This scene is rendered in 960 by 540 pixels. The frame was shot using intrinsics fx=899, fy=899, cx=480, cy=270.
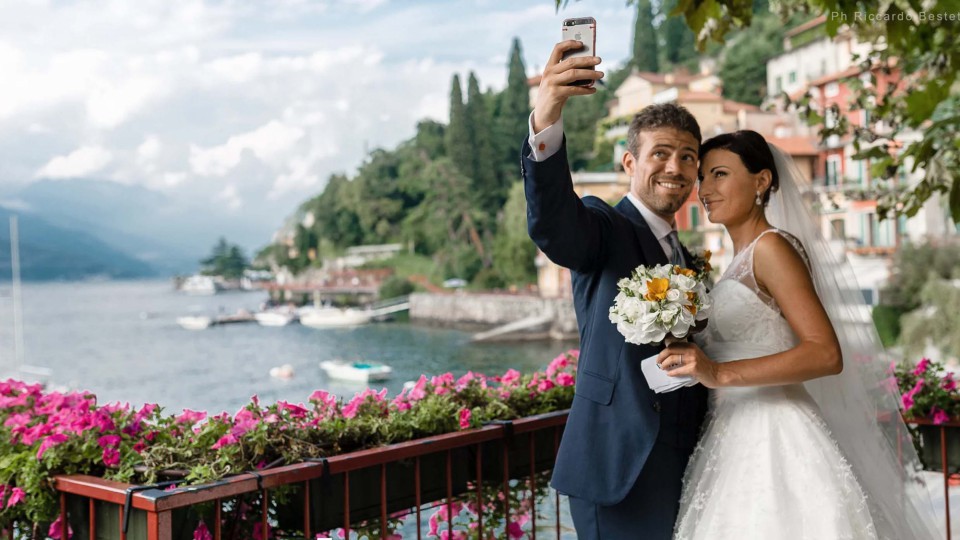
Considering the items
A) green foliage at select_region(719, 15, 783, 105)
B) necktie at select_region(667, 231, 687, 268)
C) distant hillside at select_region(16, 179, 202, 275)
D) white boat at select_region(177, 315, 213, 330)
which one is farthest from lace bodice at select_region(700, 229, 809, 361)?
distant hillside at select_region(16, 179, 202, 275)

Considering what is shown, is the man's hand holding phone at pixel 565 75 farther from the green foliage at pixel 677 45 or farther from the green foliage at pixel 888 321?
the green foliage at pixel 677 45

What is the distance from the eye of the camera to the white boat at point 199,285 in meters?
91.8

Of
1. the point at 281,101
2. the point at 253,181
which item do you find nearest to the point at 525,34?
the point at 281,101

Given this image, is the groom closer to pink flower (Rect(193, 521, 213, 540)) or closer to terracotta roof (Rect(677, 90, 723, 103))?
pink flower (Rect(193, 521, 213, 540))

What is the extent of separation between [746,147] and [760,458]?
0.72 metres

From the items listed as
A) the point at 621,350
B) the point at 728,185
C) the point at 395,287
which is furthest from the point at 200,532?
the point at 395,287

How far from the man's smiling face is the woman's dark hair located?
0.33 feet

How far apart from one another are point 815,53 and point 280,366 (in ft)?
110

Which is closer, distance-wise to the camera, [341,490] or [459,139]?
[341,490]

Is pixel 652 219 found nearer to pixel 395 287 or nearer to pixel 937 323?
pixel 937 323

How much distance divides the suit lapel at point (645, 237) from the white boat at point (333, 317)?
59253mm

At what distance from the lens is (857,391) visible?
2277 mm

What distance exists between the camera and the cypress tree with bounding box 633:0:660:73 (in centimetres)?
5841

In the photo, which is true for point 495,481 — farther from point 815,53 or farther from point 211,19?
point 211,19
